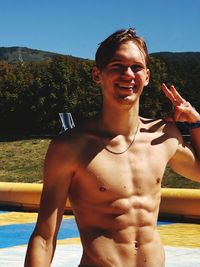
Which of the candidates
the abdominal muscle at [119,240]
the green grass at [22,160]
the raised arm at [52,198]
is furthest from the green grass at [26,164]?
the raised arm at [52,198]

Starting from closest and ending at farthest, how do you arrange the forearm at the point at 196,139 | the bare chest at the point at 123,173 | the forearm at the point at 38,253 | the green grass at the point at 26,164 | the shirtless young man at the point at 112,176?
1. the forearm at the point at 38,253
2. the shirtless young man at the point at 112,176
3. the bare chest at the point at 123,173
4. the forearm at the point at 196,139
5. the green grass at the point at 26,164

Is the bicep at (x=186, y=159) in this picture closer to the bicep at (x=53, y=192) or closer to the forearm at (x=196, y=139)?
the forearm at (x=196, y=139)

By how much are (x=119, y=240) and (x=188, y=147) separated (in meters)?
0.59

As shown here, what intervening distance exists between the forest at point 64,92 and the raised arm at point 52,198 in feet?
71.3

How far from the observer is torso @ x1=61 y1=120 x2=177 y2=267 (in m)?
2.37

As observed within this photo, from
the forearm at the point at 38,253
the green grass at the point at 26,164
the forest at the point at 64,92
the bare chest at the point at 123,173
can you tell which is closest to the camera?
the forearm at the point at 38,253

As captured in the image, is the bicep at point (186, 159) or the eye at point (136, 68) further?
the bicep at point (186, 159)

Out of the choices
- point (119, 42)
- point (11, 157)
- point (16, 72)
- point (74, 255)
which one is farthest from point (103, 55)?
point (16, 72)

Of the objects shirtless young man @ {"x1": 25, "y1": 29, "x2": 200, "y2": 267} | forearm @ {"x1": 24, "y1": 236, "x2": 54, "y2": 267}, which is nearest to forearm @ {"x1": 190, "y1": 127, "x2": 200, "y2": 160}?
shirtless young man @ {"x1": 25, "y1": 29, "x2": 200, "y2": 267}

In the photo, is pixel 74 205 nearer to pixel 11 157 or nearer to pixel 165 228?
pixel 165 228

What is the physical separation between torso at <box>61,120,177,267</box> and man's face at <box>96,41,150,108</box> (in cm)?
21

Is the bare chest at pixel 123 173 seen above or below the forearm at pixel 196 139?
below

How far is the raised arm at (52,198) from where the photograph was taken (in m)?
2.24

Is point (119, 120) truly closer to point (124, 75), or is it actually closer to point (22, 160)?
point (124, 75)
